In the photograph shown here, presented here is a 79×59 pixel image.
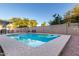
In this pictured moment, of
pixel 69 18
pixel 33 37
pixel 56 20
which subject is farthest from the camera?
pixel 33 37

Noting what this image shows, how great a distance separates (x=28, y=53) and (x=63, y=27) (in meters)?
2.37

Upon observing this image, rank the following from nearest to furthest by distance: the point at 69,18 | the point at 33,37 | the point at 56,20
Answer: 1. the point at 69,18
2. the point at 56,20
3. the point at 33,37

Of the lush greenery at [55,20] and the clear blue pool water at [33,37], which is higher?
Result: the lush greenery at [55,20]

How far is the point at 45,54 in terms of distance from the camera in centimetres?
394

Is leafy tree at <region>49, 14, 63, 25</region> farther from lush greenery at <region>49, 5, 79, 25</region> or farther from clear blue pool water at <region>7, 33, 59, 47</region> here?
clear blue pool water at <region>7, 33, 59, 47</region>

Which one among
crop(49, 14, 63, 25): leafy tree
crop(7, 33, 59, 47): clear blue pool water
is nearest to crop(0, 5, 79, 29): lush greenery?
crop(49, 14, 63, 25): leafy tree

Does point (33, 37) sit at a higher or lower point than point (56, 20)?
lower

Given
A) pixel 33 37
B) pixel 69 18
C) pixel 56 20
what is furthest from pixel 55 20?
pixel 33 37

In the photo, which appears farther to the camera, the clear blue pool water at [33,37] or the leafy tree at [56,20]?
the clear blue pool water at [33,37]

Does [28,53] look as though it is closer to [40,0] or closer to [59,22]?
[40,0]

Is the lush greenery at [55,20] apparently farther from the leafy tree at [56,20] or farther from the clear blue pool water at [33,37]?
the clear blue pool water at [33,37]

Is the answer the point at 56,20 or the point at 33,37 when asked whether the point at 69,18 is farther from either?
the point at 33,37

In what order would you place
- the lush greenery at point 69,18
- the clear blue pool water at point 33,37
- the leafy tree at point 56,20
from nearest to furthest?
the lush greenery at point 69,18 < the leafy tree at point 56,20 < the clear blue pool water at point 33,37

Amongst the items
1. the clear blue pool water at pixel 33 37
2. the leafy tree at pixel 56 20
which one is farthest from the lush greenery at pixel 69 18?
the clear blue pool water at pixel 33 37
